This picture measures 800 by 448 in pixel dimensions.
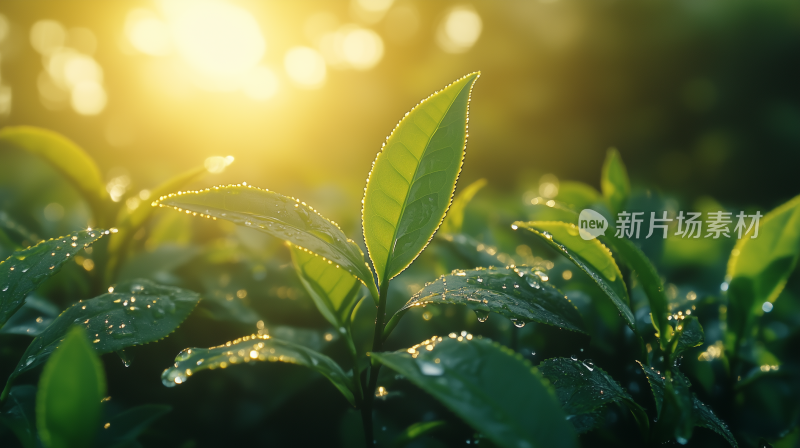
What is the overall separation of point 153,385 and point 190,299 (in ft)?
1.14

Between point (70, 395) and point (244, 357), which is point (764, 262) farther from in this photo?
point (70, 395)

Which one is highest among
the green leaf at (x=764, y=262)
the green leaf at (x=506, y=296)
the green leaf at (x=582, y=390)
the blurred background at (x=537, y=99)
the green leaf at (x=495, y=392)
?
the blurred background at (x=537, y=99)

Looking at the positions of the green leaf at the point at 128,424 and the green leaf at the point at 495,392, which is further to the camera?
the green leaf at the point at 128,424

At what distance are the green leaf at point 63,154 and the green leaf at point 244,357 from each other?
2.26 feet

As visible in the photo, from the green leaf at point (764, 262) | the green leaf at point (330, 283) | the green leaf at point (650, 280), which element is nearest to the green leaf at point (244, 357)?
the green leaf at point (330, 283)

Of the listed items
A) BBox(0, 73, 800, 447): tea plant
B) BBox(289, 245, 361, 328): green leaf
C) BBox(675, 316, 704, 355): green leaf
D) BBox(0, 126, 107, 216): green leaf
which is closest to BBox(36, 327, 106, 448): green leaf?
BBox(0, 73, 800, 447): tea plant

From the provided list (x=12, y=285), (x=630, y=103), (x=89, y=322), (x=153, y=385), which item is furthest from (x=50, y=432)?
(x=630, y=103)

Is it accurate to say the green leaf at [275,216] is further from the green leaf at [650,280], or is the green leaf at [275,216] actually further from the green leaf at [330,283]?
the green leaf at [650,280]

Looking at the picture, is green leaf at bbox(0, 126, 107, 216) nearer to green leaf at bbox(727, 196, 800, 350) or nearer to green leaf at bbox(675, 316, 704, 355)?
green leaf at bbox(675, 316, 704, 355)

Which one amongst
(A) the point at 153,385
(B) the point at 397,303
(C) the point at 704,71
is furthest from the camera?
(C) the point at 704,71

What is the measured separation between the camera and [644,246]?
1267mm

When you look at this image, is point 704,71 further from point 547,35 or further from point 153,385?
point 153,385

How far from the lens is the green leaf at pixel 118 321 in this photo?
0.67 m

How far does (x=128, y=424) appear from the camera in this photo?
0.71 metres
